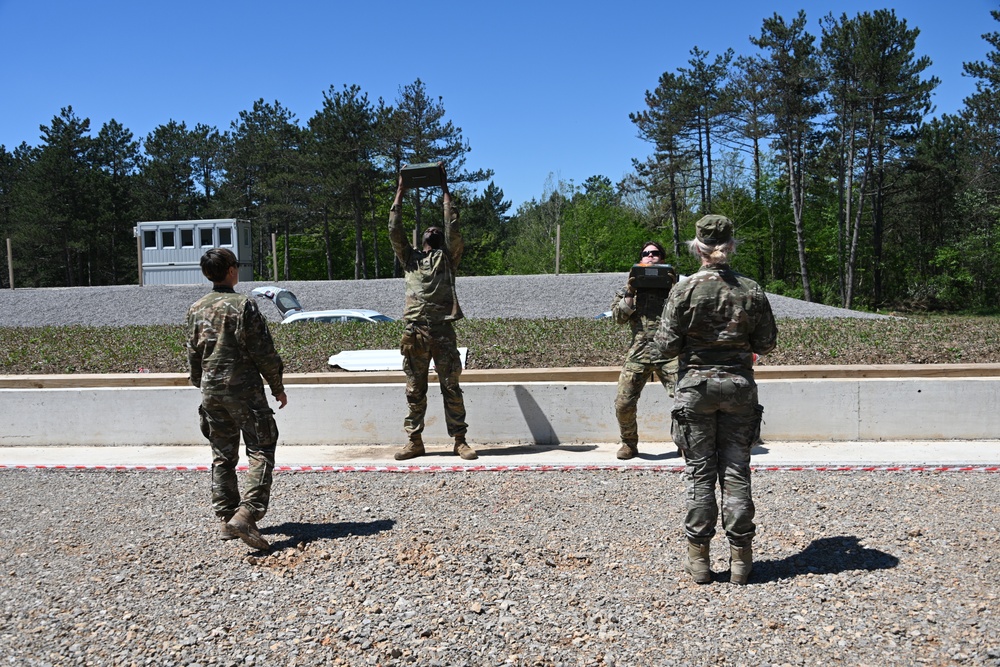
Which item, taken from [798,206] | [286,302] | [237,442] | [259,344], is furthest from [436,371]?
[798,206]

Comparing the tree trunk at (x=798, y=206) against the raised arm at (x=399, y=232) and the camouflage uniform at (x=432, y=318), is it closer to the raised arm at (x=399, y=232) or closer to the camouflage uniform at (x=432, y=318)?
the camouflage uniform at (x=432, y=318)

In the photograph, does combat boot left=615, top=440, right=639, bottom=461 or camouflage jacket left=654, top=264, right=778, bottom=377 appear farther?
combat boot left=615, top=440, right=639, bottom=461

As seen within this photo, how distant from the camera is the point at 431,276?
7.45 meters

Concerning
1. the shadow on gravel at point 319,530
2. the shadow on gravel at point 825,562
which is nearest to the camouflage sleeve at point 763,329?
the shadow on gravel at point 825,562

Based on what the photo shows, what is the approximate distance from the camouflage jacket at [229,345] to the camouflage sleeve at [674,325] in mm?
2303

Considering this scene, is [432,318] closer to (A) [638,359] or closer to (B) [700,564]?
(A) [638,359]

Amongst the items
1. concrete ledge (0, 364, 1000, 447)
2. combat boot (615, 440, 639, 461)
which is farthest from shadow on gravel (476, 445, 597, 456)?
combat boot (615, 440, 639, 461)

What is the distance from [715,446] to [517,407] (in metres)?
4.08

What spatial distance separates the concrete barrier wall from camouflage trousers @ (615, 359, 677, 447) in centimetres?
76

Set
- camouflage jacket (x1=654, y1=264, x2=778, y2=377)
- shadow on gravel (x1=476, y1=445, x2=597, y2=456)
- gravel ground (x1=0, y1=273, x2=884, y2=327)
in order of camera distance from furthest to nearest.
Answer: gravel ground (x1=0, y1=273, x2=884, y2=327) < shadow on gravel (x1=476, y1=445, x2=597, y2=456) < camouflage jacket (x1=654, y1=264, x2=778, y2=377)

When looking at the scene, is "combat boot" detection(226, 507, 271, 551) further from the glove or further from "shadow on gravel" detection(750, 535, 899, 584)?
the glove

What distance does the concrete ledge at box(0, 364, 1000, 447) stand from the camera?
7969 millimetres

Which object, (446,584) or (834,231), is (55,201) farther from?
(446,584)

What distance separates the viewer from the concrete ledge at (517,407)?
26.1ft
